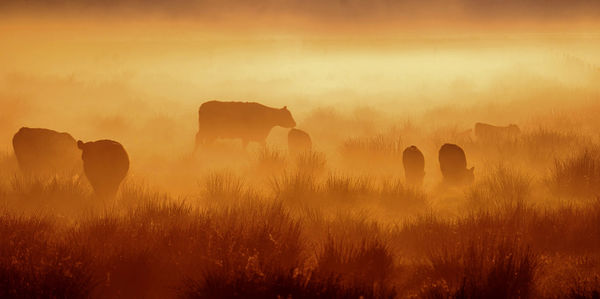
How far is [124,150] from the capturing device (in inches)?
305

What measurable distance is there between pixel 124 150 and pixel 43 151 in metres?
2.38

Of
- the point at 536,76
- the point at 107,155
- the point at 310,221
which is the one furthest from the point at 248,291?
the point at 536,76

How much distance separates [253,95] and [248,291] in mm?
30964

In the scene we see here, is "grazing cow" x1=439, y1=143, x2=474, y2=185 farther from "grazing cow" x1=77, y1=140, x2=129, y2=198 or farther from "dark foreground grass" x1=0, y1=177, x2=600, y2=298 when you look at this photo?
"grazing cow" x1=77, y1=140, x2=129, y2=198

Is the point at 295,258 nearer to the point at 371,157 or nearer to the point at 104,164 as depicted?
the point at 104,164

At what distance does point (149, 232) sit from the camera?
5172mm

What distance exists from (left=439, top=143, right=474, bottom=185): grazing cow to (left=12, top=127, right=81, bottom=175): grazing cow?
7.37m

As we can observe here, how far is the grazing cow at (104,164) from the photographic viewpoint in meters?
7.43

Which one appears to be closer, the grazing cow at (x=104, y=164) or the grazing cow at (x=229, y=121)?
the grazing cow at (x=104, y=164)

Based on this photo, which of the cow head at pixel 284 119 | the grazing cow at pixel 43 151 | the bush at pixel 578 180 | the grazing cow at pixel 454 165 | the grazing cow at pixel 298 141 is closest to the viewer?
the bush at pixel 578 180

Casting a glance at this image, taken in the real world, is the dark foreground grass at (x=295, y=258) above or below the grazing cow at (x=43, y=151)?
below

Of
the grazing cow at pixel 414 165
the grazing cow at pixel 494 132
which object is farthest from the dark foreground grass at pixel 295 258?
the grazing cow at pixel 494 132

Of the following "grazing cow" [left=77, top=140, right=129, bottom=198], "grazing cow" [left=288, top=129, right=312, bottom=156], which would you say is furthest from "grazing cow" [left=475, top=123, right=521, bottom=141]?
"grazing cow" [left=77, top=140, right=129, bottom=198]

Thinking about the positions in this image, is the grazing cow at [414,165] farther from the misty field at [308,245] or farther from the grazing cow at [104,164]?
the grazing cow at [104,164]
